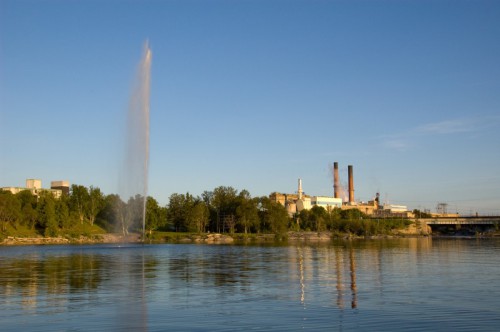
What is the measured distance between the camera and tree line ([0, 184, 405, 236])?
5989 inches

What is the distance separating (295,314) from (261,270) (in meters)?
23.2

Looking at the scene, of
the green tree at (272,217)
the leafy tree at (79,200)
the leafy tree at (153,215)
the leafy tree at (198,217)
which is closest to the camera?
the leafy tree at (153,215)

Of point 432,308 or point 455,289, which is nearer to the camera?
point 432,308

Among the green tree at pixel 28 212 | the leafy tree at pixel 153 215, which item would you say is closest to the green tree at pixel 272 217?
the leafy tree at pixel 153 215

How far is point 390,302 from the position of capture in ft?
92.6

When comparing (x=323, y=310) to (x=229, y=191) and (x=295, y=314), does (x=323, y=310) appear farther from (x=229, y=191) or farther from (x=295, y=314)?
(x=229, y=191)

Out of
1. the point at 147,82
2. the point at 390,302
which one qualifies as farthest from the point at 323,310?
the point at 147,82

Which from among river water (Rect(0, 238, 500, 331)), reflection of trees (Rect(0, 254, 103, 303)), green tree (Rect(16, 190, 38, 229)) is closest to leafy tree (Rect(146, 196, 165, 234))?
green tree (Rect(16, 190, 38, 229))

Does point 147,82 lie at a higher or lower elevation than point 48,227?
higher

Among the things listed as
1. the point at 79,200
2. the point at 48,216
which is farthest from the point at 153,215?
the point at 48,216

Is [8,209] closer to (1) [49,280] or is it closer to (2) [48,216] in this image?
(2) [48,216]

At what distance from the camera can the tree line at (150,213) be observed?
152125 millimetres

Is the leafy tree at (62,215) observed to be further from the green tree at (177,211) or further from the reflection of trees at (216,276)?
the reflection of trees at (216,276)

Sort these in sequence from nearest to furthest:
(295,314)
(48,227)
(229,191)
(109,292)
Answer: (295,314) → (109,292) → (48,227) → (229,191)
